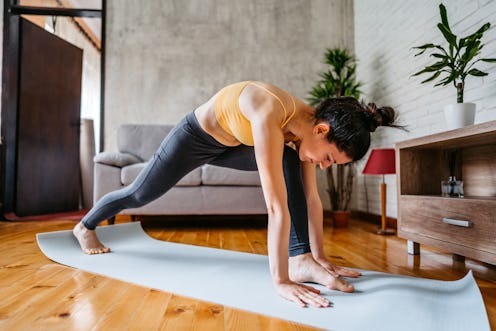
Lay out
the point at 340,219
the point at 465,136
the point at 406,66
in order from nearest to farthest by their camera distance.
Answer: the point at 465,136
the point at 406,66
the point at 340,219

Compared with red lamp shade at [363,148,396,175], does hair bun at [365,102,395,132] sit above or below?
above

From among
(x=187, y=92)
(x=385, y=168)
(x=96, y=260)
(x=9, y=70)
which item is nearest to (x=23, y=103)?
(x=9, y=70)

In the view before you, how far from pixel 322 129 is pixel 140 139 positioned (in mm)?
2509

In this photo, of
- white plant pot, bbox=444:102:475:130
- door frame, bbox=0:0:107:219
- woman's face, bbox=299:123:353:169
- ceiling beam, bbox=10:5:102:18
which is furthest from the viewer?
ceiling beam, bbox=10:5:102:18

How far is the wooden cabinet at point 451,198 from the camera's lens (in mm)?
1273

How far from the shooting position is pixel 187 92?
12.0 ft

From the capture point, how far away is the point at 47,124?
11.7ft

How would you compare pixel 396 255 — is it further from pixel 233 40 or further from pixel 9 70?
pixel 9 70

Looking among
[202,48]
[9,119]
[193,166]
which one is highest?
[202,48]

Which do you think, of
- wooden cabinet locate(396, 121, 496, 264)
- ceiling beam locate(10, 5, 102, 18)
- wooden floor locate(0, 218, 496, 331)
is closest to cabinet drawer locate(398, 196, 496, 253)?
wooden cabinet locate(396, 121, 496, 264)

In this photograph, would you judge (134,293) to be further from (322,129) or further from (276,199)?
(322,129)

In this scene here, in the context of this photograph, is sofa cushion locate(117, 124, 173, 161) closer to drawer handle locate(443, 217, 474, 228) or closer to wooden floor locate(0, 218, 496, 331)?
wooden floor locate(0, 218, 496, 331)

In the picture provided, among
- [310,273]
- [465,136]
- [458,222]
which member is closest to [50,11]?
[310,273]

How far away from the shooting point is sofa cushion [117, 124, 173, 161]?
3209 millimetres
